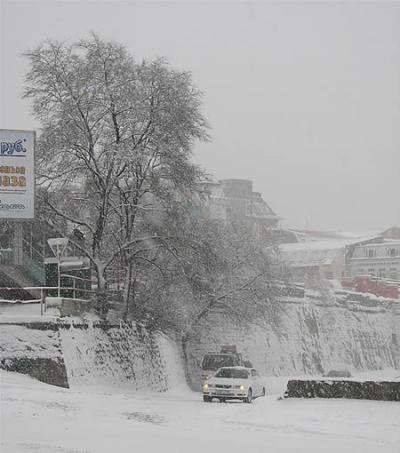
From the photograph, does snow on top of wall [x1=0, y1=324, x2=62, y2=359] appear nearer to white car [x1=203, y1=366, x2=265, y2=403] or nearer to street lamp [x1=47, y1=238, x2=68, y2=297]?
street lamp [x1=47, y1=238, x2=68, y2=297]

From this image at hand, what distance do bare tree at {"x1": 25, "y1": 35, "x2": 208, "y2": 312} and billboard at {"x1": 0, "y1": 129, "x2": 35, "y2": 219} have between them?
13.6 feet

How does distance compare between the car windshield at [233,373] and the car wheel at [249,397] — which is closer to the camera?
the car wheel at [249,397]

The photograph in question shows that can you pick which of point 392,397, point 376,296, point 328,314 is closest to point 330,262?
point 376,296

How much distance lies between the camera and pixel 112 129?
3700cm

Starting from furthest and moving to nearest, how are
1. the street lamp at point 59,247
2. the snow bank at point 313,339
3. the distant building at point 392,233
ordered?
the distant building at point 392,233
the snow bank at point 313,339
the street lamp at point 59,247

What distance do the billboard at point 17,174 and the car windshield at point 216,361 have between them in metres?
12.2

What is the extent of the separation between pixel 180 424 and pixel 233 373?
1172 centimetres

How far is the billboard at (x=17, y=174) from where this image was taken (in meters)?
32.1

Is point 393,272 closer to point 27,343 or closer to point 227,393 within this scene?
point 227,393

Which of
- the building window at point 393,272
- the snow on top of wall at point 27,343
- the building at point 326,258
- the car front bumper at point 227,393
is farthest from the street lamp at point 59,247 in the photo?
the building window at point 393,272

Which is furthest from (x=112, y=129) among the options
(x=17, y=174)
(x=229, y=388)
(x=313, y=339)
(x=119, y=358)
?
(x=313, y=339)

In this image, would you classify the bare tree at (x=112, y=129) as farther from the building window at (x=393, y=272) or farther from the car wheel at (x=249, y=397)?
the building window at (x=393, y=272)

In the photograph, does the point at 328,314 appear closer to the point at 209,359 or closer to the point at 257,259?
the point at 257,259

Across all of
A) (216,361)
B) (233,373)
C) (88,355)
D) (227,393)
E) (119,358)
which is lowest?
(227,393)
